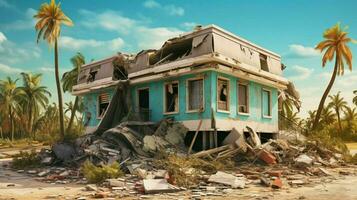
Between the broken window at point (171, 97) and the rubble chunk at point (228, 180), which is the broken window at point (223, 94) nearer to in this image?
the broken window at point (171, 97)

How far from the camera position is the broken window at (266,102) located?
20.5 meters

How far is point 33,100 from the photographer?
5097 centimetres

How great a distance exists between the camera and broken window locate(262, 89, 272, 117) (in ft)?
67.1

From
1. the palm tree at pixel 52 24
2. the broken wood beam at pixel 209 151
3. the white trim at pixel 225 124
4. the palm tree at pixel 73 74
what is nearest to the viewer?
the broken wood beam at pixel 209 151

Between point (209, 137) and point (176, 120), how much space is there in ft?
6.52

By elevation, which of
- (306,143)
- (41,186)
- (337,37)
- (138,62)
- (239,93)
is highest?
(337,37)

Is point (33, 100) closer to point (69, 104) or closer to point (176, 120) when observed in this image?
point (69, 104)

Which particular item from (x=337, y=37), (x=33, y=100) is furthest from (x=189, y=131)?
(x=33, y=100)

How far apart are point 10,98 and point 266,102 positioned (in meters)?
40.0

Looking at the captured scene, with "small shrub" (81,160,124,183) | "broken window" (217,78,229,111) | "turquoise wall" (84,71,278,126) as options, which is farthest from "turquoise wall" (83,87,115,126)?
"small shrub" (81,160,124,183)

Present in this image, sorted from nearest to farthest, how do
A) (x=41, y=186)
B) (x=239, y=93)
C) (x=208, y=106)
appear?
(x=41, y=186), (x=208, y=106), (x=239, y=93)

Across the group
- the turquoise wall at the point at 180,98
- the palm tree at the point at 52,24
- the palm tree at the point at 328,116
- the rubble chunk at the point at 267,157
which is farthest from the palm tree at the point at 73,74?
the palm tree at the point at 328,116

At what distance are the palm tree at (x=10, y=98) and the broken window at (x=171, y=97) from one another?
123ft

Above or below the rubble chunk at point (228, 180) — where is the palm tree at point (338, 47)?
above
